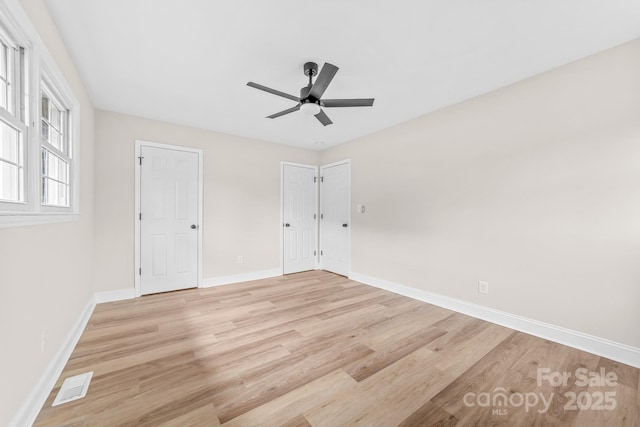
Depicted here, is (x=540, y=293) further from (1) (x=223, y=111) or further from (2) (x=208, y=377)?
(1) (x=223, y=111)

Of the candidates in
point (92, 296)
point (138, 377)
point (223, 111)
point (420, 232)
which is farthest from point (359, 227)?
point (92, 296)

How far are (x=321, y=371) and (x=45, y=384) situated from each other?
1769mm

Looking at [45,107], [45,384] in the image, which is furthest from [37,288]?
[45,107]

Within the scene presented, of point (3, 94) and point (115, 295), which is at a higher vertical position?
point (3, 94)

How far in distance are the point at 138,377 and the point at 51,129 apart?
2052 millimetres

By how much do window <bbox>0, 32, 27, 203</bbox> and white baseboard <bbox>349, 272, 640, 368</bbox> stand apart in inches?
151

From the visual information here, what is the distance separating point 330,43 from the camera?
2.01 meters

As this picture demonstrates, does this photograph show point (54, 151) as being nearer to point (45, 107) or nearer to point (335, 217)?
point (45, 107)

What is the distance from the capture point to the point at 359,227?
438 centimetres

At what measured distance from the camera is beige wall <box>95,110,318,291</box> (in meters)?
3.29

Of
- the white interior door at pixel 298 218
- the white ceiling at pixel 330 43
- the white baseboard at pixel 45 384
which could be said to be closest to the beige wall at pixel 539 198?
the white ceiling at pixel 330 43

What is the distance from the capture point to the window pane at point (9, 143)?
1.30 metres

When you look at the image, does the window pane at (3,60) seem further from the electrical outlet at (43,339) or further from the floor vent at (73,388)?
the floor vent at (73,388)

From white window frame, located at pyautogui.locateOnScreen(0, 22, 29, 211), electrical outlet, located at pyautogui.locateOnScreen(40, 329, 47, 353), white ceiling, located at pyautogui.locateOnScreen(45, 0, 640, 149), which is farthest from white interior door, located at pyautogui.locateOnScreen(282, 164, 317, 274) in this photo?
white window frame, located at pyautogui.locateOnScreen(0, 22, 29, 211)
